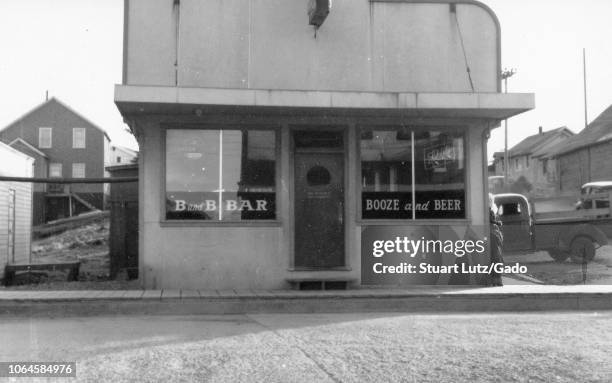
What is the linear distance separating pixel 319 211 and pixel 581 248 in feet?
36.2

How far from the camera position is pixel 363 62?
435 inches

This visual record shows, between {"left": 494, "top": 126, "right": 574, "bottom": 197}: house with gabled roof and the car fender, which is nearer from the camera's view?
the car fender

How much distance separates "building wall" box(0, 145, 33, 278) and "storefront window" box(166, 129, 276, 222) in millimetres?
6713

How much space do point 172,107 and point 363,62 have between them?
125 inches

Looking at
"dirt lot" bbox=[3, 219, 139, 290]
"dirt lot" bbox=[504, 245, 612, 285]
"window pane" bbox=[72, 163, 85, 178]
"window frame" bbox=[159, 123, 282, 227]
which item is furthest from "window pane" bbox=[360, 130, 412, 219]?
"window pane" bbox=[72, 163, 85, 178]

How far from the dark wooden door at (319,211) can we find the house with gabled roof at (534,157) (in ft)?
160

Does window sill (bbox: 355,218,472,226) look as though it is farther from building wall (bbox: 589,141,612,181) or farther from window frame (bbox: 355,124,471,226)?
building wall (bbox: 589,141,612,181)

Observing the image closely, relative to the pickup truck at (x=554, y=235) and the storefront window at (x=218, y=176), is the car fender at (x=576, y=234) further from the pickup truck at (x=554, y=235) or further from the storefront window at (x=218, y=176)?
the storefront window at (x=218, y=176)

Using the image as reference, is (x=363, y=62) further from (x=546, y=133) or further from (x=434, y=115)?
(x=546, y=133)

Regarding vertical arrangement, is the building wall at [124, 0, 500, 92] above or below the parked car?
above

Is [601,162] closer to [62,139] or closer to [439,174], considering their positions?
[439,174]

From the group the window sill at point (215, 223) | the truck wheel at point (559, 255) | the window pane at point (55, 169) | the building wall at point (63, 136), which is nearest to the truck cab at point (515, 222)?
the truck wheel at point (559, 255)

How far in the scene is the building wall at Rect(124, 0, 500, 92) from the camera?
34.7ft

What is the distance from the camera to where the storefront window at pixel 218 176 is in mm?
10711
